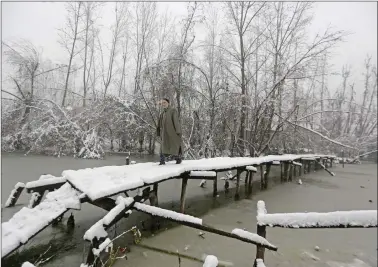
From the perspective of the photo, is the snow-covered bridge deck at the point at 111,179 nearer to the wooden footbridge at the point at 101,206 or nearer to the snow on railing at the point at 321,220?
the wooden footbridge at the point at 101,206

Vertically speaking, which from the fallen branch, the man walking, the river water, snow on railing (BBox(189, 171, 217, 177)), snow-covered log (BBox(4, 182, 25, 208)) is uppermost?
the man walking

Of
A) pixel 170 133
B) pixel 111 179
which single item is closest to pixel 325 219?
pixel 111 179

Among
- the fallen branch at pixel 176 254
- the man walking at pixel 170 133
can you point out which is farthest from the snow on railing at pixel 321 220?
the man walking at pixel 170 133

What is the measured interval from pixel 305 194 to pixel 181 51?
9113 millimetres

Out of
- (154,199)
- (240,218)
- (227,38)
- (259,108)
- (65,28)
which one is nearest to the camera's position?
(154,199)

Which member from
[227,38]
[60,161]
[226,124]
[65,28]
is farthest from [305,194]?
[65,28]

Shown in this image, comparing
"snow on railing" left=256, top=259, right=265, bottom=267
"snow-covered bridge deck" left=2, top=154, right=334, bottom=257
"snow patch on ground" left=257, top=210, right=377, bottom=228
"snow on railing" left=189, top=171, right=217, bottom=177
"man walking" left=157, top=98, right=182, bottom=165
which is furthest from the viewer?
"man walking" left=157, top=98, right=182, bottom=165

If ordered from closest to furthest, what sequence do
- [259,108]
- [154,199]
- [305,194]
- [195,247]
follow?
[195,247] < [154,199] < [305,194] < [259,108]

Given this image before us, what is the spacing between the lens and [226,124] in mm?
12859

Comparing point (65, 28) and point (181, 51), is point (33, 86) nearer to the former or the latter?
point (65, 28)

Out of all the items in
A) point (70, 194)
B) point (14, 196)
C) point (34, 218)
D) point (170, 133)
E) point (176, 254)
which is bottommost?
point (176, 254)

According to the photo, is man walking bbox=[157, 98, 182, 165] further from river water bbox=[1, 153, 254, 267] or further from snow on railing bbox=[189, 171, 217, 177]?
river water bbox=[1, 153, 254, 267]

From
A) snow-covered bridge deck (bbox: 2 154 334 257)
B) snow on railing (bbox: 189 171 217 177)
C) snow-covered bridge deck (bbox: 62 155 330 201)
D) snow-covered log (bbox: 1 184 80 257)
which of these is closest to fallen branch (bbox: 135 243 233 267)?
snow-covered bridge deck (bbox: 2 154 334 257)

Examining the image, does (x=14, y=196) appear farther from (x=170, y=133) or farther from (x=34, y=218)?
(x=170, y=133)
